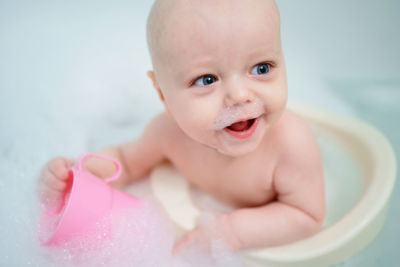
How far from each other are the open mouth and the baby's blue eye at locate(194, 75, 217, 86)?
11 cm

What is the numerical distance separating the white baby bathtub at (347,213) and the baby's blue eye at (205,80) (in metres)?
0.40

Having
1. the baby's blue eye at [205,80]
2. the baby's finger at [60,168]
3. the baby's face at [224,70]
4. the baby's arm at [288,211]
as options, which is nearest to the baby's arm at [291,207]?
the baby's arm at [288,211]

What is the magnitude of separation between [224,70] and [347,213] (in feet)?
1.55

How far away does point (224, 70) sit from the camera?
775mm

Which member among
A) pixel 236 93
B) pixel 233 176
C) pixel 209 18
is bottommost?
pixel 233 176

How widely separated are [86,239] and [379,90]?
1201mm

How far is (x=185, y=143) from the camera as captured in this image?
3.53 feet

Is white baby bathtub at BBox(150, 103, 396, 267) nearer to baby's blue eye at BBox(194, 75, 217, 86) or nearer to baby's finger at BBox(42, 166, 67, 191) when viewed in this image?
baby's finger at BBox(42, 166, 67, 191)

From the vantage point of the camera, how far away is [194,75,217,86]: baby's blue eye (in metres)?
0.80

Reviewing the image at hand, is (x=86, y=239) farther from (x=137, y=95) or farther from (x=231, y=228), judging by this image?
(x=137, y=95)

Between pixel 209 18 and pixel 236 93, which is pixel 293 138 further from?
pixel 209 18

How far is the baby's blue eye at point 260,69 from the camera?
0.80 meters

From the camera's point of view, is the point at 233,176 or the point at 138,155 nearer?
the point at 233,176

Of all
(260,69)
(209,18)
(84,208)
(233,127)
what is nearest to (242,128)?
(233,127)
